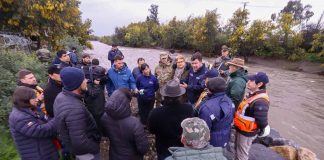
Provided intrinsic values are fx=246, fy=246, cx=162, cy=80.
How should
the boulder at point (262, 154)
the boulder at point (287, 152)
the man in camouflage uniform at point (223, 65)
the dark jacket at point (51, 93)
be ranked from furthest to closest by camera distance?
the man in camouflage uniform at point (223, 65) → the boulder at point (287, 152) → the boulder at point (262, 154) → the dark jacket at point (51, 93)

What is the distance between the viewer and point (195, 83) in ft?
17.1

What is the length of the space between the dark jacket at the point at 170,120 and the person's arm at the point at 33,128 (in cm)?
124

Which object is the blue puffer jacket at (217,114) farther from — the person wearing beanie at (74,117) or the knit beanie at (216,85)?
the person wearing beanie at (74,117)

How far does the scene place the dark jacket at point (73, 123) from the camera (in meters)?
2.71

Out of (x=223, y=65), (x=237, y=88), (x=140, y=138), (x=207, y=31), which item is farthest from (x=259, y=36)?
(x=140, y=138)

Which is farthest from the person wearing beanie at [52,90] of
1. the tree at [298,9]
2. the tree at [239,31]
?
the tree at [298,9]

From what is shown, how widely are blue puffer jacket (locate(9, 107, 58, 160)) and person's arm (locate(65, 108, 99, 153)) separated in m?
0.48

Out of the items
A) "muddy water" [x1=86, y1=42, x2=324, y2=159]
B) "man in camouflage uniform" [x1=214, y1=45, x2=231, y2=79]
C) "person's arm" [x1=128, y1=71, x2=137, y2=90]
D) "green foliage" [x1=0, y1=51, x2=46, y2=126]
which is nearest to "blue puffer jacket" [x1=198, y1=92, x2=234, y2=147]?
"person's arm" [x1=128, y1=71, x2=137, y2=90]

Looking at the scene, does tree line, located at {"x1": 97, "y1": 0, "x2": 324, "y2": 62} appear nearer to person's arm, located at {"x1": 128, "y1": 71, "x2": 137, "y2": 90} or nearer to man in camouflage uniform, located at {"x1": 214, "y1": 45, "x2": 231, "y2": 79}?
man in camouflage uniform, located at {"x1": 214, "y1": 45, "x2": 231, "y2": 79}

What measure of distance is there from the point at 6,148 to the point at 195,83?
372cm

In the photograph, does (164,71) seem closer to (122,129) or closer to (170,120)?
(170,120)

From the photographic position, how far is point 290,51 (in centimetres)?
2736

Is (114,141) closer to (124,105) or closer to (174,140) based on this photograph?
(124,105)

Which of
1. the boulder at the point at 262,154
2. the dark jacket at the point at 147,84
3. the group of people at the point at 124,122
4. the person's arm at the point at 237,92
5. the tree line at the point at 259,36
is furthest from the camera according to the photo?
the tree line at the point at 259,36
